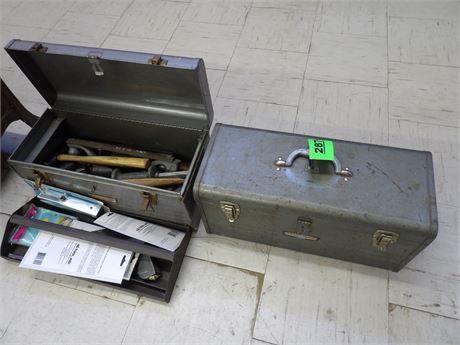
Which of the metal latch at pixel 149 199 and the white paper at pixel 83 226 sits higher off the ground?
the metal latch at pixel 149 199

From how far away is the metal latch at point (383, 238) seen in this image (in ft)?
2.50

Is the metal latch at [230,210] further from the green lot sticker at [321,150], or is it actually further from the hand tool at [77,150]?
the hand tool at [77,150]

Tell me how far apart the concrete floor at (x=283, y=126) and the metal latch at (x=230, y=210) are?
21 centimetres

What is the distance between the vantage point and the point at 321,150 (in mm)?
789

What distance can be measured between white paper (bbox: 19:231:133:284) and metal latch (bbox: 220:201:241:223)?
0.32m

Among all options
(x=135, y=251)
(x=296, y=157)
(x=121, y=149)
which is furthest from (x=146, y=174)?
(x=296, y=157)

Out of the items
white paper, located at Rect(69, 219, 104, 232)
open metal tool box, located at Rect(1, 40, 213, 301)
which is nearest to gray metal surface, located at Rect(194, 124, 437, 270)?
open metal tool box, located at Rect(1, 40, 213, 301)

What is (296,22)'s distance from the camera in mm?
1712

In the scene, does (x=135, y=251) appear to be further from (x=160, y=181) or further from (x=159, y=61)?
(x=159, y=61)

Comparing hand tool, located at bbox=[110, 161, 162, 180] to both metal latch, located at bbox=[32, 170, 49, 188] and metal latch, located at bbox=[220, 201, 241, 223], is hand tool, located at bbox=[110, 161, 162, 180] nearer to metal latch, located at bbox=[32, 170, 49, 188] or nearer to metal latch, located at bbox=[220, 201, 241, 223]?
metal latch, located at bbox=[32, 170, 49, 188]

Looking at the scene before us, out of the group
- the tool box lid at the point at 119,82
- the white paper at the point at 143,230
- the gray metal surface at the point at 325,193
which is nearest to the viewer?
the gray metal surface at the point at 325,193

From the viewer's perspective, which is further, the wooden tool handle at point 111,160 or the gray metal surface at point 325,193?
the wooden tool handle at point 111,160

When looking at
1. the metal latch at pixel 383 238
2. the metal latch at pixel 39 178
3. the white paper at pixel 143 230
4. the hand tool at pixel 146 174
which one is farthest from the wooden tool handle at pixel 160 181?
the metal latch at pixel 383 238

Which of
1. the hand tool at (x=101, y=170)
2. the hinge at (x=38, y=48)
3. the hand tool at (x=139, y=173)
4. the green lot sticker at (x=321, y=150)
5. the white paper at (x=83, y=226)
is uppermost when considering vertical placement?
the hinge at (x=38, y=48)
